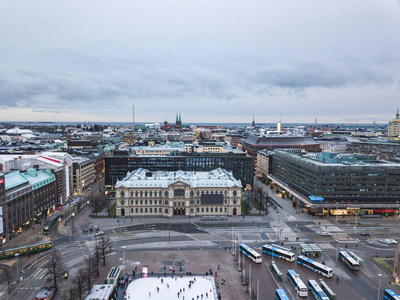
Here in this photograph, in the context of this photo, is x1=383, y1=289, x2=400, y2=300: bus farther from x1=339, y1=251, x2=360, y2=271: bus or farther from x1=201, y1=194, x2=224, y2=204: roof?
x1=201, y1=194, x2=224, y2=204: roof

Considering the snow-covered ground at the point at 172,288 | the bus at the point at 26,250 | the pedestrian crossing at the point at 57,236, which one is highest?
the bus at the point at 26,250

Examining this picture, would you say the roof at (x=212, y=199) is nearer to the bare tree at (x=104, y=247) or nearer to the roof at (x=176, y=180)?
the roof at (x=176, y=180)

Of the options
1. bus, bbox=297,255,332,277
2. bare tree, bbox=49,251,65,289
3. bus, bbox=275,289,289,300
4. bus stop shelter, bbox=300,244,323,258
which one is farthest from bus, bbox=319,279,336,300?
bare tree, bbox=49,251,65,289

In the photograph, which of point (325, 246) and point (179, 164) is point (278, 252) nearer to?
point (325, 246)

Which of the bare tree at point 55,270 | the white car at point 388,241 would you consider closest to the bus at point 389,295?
the white car at point 388,241

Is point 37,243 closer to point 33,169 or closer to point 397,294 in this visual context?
point 33,169

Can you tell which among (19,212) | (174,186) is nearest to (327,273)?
(174,186)

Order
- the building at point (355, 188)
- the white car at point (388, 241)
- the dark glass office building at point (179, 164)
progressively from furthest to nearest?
the dark glass office building at point (179, 164) → the building at point (355, 188) → the white car at point (388, 241)
